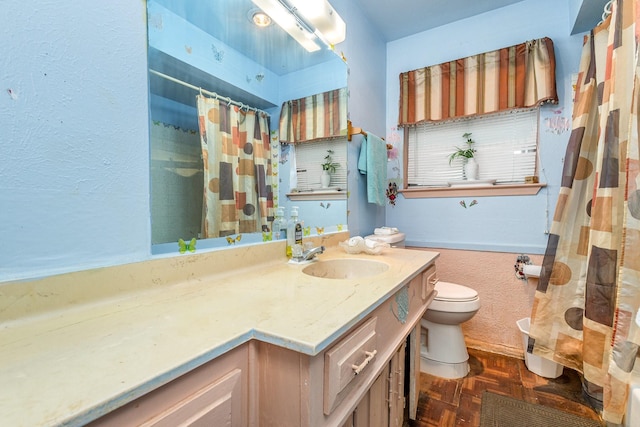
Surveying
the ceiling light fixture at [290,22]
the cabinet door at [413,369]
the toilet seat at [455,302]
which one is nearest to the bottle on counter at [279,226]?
the cabinet door at [413,369]

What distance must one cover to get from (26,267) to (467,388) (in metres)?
1.92

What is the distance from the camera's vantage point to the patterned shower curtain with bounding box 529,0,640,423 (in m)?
1.08

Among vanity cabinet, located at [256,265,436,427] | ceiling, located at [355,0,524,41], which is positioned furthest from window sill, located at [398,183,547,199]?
vanity cabinet, located at [256,265,436,427]

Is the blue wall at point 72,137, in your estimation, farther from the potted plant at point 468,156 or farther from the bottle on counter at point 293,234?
the potted plant at point 468,156

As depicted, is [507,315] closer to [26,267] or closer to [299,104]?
[299,104]

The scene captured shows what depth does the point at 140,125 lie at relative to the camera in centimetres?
73

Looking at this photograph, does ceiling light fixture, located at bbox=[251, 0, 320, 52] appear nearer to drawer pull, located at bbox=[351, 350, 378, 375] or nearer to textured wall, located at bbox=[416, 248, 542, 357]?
drawer pull, located at bbox=[351, 350, 378, 375]

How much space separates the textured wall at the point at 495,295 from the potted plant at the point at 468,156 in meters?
0.56

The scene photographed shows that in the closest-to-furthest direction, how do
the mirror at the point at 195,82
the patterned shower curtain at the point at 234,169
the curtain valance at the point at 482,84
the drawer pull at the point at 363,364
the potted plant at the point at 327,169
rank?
the drawer pull at the point at 363,364
the mirror at the point at 195,82
the patterned shower curtain at the point at 234,169
the potted plant at the point at 327,169
the curtain valance at the point at 482,84

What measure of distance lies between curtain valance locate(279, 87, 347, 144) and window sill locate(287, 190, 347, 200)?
10.1 inches

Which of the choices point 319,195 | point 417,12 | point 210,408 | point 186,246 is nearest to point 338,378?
point 210,408

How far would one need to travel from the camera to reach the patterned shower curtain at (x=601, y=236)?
108cm

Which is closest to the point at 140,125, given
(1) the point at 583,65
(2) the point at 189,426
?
(2) the point at 189,426

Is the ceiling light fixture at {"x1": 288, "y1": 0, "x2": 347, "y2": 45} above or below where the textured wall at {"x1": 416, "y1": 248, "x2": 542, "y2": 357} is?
above
